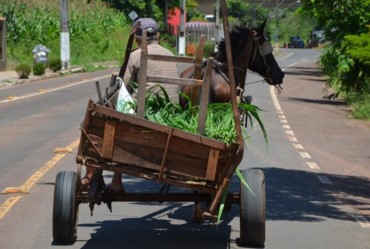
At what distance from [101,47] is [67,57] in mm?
14958

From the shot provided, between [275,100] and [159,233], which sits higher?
[159,233]

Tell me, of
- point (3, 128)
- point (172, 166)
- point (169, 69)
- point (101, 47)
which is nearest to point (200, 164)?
point (172, 166)

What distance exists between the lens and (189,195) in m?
8.48

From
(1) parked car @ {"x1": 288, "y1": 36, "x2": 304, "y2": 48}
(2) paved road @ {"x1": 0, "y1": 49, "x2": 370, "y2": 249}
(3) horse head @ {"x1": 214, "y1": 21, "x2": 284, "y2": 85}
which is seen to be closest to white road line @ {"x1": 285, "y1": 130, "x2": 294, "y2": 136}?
(2) paved road @ {"x1": 0, "y1": 49, "x2": 370, "y2": 249}

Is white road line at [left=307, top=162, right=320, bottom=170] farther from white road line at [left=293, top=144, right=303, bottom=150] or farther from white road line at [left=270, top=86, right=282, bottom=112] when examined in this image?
white road line at [left=270, top=86, right=282, bottom=112]

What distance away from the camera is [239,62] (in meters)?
12.0

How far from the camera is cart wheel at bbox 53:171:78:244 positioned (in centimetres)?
828

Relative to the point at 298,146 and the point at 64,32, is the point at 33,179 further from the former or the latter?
the point at 64,32

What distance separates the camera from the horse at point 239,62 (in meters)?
11.5

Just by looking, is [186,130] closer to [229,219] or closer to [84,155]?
[84,155]

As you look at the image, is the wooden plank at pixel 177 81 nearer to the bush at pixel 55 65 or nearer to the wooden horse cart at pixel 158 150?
the wooden horse cart at pixel 158 150

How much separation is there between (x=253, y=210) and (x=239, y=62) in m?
4.11

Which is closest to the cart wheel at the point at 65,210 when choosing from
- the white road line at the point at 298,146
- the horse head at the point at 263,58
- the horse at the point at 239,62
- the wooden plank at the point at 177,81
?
the wooden plank at the point at 177,81

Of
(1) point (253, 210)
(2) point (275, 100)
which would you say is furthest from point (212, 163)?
(2) point (275, 100)
